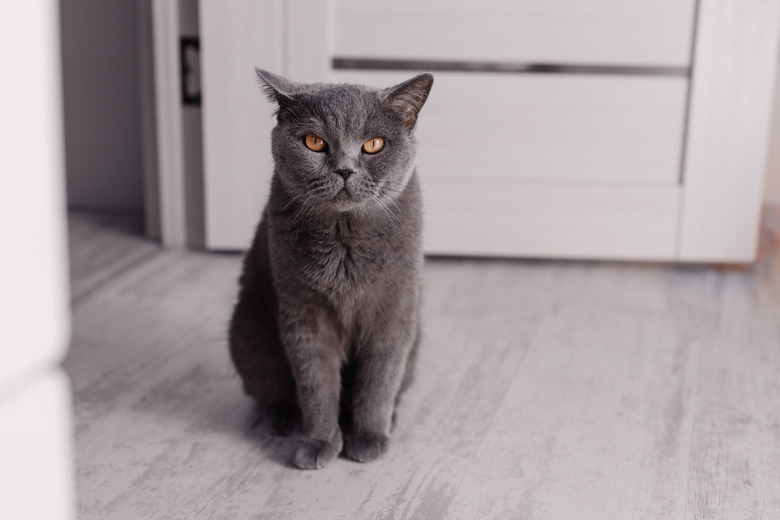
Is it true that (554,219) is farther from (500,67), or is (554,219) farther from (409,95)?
Answer: (409,95)

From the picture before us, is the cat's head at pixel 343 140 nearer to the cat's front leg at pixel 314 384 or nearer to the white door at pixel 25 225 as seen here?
the cat's front leg at pixel 314 384

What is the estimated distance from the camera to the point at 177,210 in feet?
7.53

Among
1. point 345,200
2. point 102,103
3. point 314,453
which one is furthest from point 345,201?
point 102,103

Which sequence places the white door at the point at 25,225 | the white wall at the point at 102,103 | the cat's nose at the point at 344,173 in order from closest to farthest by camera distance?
1. the white door at the point at 25,225
2. the cat's nose at the point at 344,173
3. the white wall at the point at 102,103

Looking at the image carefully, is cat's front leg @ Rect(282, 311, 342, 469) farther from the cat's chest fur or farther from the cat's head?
the cat's head

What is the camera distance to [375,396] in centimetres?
134

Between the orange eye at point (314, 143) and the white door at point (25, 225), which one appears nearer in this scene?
the white door at point (25, 225)

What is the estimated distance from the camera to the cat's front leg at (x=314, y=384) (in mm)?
1291

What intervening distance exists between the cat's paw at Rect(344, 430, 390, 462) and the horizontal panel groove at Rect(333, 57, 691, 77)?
109cm

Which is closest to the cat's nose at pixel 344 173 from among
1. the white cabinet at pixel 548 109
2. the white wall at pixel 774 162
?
the white cabinet at pixel 548 109

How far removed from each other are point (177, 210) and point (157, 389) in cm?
84

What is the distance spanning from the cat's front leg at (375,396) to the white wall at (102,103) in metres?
1.54

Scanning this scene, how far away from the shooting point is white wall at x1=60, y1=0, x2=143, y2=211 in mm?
2504

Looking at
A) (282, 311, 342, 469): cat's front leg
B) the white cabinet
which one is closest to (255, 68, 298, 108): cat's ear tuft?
(282, 311, 342, 469): cat's front leg
